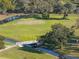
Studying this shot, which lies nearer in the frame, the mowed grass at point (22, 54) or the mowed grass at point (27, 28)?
the mowed grass at point (22, 54)

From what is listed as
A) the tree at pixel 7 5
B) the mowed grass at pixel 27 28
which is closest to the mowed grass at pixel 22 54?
the mowed grass at pixel 27 28

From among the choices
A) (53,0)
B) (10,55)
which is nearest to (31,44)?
(10,55)

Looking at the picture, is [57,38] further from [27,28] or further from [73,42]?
[27,28]

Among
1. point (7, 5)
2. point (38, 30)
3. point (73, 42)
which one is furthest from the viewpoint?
point (7, 5)

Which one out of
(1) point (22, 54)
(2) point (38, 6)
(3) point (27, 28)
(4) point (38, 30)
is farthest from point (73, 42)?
(2) point (38, 6)

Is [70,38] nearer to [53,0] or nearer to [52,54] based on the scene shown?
[52,54]

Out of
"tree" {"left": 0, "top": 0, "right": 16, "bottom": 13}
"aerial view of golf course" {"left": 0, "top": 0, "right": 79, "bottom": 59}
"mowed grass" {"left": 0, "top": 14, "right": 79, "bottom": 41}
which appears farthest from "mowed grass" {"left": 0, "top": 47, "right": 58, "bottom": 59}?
"tree" {"left": 0, "top": 0, "right": 16, "bottom": 13}

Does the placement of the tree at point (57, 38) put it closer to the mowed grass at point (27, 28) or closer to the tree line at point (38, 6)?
the mowed grass at point (27, 28)

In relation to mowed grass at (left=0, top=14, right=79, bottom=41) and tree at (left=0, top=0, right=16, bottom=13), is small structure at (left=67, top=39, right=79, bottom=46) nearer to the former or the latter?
mowed grass at (left=0, top=14, right=79, bottom=41)
